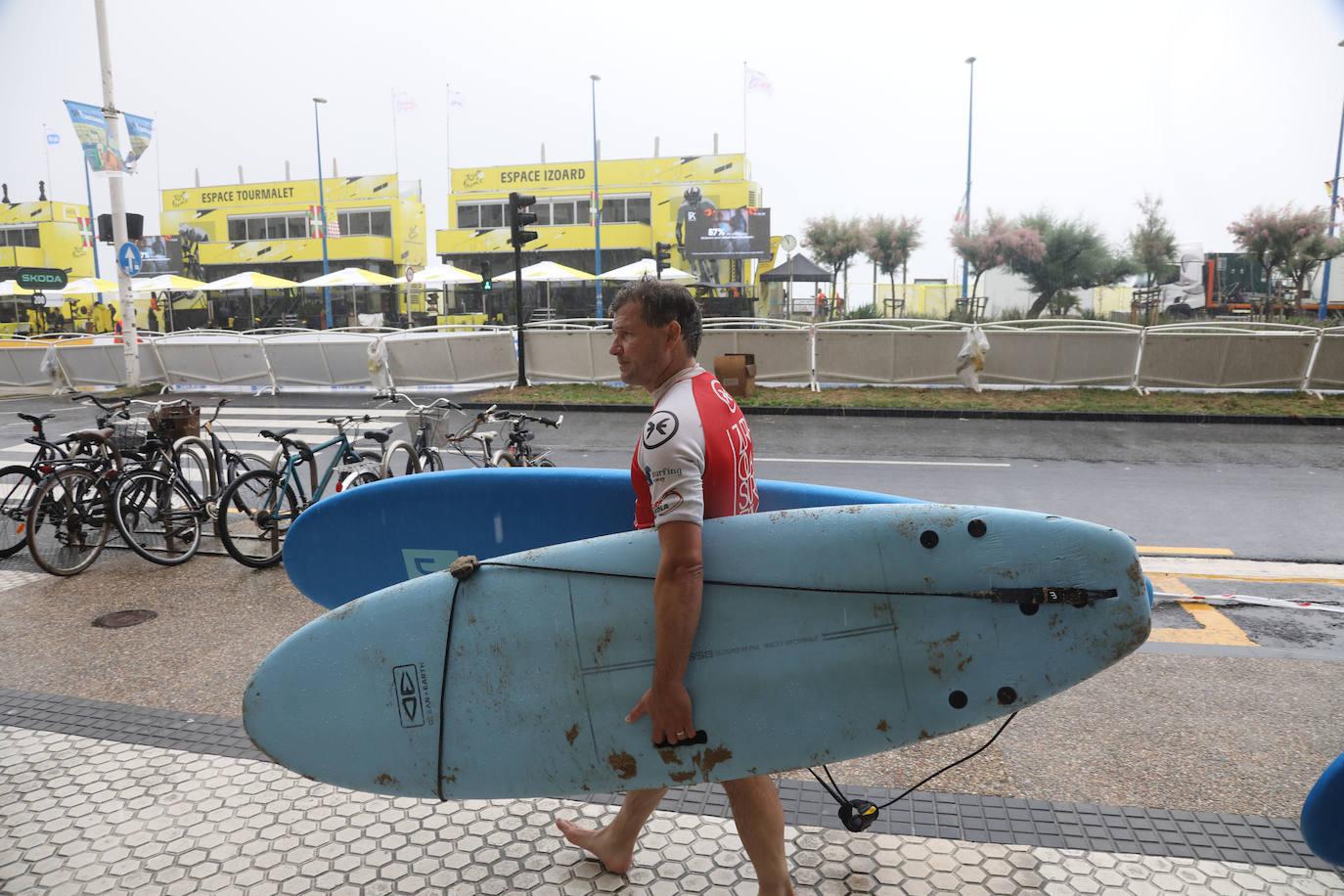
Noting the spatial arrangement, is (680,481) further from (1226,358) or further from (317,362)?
(317,362)

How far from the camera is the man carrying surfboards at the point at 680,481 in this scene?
193 cm

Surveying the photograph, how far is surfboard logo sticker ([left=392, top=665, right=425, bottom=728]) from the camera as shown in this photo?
229cm

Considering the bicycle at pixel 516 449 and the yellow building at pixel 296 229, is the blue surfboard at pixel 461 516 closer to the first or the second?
the bicycle at pixel 516 449

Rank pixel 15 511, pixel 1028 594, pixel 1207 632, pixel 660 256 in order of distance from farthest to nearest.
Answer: pixel 660 256, pixel 15 511, pixel 1207 632, pixel 1028 594

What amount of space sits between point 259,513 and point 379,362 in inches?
474

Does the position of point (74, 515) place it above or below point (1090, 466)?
above

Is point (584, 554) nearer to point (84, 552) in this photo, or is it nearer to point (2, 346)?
point (84, 552)

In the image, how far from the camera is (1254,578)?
19.1ft

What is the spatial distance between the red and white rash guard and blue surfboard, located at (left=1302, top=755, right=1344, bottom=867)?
128 centimetres

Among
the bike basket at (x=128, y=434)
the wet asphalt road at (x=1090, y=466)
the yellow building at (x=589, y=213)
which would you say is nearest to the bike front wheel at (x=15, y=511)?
the bike basket at (x=128, y=434)

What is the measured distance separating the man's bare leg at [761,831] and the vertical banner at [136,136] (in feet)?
58.9

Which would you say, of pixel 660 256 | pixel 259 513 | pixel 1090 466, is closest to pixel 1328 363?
pixel 1090 466

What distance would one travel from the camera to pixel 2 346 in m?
19.1

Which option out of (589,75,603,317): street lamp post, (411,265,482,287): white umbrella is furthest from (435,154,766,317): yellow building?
(411,265,482,287): white umbrella
